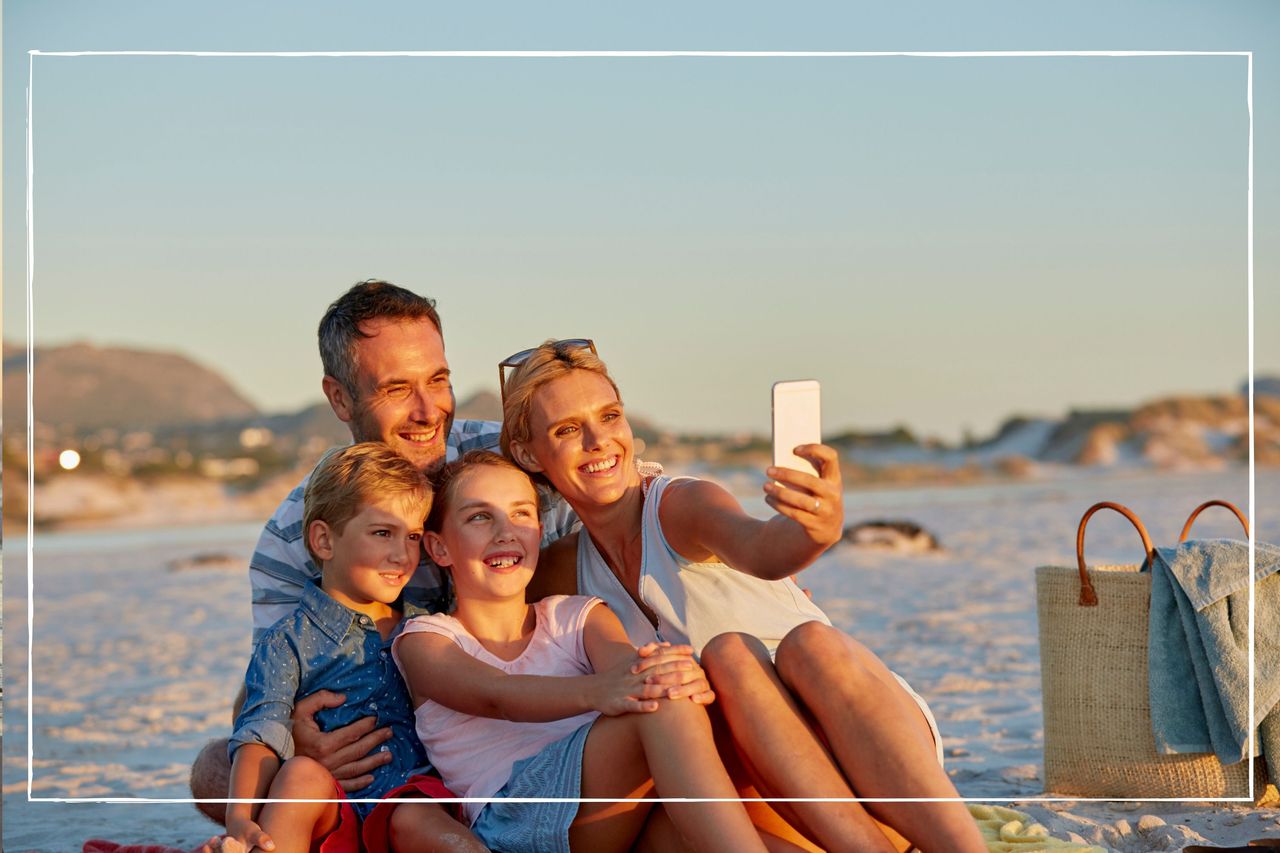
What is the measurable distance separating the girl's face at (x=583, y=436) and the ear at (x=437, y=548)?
27cm

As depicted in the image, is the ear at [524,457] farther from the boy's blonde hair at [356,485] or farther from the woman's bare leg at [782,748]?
the woman's bare leg at [782,748]

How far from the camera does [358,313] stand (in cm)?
306

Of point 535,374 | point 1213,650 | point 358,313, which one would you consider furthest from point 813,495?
point 1213,650

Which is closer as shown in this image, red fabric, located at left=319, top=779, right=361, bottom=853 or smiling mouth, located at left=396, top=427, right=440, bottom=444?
red fabric, located at left=319, top=779, right=361, bottom=853

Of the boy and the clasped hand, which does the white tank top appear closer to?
the clasped hand

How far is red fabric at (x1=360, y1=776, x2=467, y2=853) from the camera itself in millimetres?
2359

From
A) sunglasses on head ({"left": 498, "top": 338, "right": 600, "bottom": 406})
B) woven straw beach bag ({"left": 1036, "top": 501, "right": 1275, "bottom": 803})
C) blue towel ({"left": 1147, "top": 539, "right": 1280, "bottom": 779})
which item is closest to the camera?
sunglasses on head ({"left": 498, "top": 338, "right": 600, "bottom": 406})

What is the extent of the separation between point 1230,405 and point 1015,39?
11723 mm

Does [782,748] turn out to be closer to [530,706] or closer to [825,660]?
[825,660]

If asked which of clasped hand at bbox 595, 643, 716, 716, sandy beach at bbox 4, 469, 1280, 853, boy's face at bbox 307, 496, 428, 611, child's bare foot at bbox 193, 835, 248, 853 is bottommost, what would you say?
sandy beach at bbox 4, 469, 1280, 853

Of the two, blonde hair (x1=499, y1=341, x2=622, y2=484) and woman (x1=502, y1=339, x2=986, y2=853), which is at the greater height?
blonde hair (x1=499, y1=341, x2=622, y2=484)

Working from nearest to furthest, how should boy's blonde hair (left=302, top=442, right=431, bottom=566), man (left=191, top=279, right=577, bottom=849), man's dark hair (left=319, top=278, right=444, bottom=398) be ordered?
boy's blonde hair (left=302, top=442, right=431, bottom=566) → man (left=191, top=279, right=577, bottom=849) → man's dark hair (left=319, top=278, right=444, bottom=398)

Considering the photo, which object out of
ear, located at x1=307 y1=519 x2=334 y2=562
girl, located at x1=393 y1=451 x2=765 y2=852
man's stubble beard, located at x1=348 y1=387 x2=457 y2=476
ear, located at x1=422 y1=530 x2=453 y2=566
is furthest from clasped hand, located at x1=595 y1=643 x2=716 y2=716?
man's stubble beard, located at x1=348 y1=387 x2=457 y2=476

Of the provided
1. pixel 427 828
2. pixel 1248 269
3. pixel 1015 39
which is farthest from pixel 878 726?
pixel 1015 39
